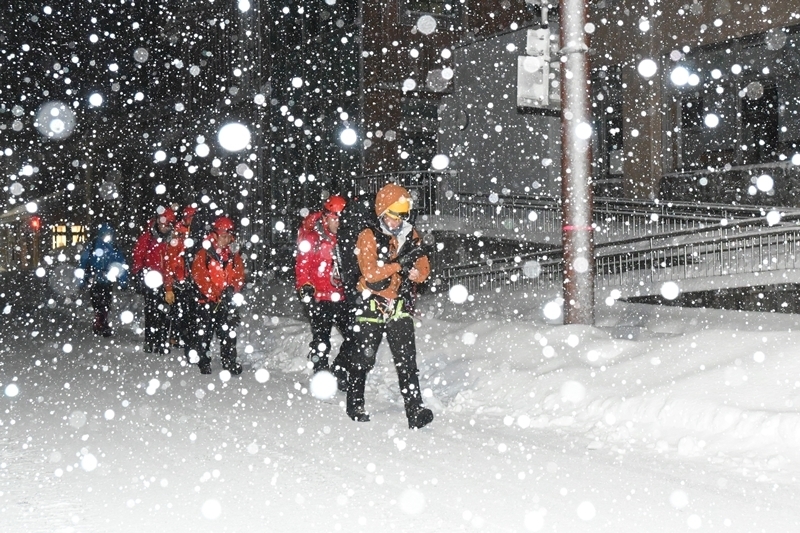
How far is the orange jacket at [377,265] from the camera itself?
7.33 m

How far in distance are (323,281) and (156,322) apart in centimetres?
479

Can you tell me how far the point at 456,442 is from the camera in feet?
22.4

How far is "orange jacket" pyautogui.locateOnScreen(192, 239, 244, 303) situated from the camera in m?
10.8

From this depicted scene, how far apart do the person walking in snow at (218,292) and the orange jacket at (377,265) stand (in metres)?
3.64

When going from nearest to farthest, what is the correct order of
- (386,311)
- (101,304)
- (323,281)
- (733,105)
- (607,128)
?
(386,311), (323,281), (101,304), (733,105), (607,128)

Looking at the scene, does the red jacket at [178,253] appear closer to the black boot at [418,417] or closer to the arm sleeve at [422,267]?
the arm sleeve at [422,267]

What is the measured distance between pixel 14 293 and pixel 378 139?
13670mm

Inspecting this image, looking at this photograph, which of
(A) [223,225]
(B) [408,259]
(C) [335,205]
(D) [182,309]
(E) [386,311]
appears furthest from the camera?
(D) [182,309]

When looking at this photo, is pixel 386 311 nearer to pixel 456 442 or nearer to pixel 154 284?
pixel 456 442

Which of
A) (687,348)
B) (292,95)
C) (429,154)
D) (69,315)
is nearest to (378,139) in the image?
(429,154)

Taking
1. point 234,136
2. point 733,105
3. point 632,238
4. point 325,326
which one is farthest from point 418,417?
point 234,136

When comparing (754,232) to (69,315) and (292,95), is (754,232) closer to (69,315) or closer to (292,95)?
(69,315)

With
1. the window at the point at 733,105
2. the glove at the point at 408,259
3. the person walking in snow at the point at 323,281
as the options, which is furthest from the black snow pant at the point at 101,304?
the window at the point at 733,105

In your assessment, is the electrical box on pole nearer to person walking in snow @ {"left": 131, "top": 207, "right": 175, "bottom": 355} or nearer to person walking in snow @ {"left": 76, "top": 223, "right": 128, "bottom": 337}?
person walking in snow @ {"left": 131, "top": 207, "right": 175, "bottom": 355}
